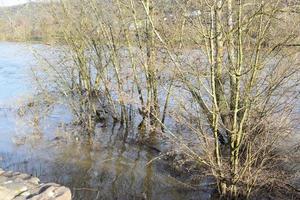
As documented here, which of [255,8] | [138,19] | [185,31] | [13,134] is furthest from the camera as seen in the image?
[13,134]

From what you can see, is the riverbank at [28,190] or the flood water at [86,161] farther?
the flood water at [86,161]

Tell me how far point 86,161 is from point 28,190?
6.98m

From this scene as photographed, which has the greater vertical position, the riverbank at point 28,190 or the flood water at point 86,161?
the riverbank at point 28,190

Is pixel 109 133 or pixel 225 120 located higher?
pixel 225 120

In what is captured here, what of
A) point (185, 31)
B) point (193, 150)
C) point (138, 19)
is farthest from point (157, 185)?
point (138, 19)

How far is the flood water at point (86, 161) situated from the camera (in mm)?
11445

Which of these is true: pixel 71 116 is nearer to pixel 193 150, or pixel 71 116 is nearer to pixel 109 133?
pixel 109 133

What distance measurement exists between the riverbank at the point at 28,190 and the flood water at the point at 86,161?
3.73 meters

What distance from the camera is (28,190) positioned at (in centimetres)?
687

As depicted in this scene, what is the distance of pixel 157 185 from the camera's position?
11.8 metres

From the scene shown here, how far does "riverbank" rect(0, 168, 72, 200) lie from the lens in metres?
6.61

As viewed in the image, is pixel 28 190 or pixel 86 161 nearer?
pixel 28 190

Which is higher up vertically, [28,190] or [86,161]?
[28,190]

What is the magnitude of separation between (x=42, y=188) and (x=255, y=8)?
6.39m
